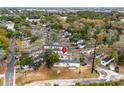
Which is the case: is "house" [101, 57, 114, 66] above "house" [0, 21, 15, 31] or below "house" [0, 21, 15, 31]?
below

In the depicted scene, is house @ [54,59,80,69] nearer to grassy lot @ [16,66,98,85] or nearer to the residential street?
grassy lot @ [16,66,98,85]

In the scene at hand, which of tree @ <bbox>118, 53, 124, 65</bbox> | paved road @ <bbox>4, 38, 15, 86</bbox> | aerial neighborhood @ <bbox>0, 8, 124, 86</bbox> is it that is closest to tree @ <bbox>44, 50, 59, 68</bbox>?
aerial neighborhood @ <bbox>0, 8, 124, 86</bbox>

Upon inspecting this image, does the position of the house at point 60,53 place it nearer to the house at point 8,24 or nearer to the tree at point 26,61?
the tree at point 26,61

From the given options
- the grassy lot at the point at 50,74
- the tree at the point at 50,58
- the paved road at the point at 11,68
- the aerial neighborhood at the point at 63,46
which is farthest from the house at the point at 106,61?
the paved road at the point at 11,68

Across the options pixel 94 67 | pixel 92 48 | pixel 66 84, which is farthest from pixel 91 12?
pixel 66 84

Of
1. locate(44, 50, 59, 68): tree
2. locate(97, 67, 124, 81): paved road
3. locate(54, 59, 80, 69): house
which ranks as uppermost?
locate(44, 50, 59, 68): tree

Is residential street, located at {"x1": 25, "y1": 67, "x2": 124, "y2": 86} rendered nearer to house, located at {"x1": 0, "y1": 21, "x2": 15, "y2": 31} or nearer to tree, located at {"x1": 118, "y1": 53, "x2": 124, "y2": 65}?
tree, located at {"x1": 118, "y1": 53, "x2": 124, "y2": 65}

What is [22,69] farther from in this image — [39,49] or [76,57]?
[76,57]

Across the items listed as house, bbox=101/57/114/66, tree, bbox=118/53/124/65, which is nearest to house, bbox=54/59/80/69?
house, bbox=101/57/114/66
